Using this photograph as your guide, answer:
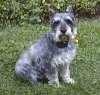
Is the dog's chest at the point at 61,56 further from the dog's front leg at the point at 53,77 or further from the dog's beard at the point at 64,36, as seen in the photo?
the dog's beard at the point at 64,36

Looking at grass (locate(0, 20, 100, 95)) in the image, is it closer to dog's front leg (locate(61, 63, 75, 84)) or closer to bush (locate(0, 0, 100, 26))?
dog's front leg (locate(61, 63, 75, 84))

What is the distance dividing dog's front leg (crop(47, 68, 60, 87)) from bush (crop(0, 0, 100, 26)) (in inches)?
126

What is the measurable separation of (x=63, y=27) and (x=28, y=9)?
3.91m

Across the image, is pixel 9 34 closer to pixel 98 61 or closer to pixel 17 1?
pixel 17 1

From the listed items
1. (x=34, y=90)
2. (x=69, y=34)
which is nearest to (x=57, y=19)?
(x=69, y=34)

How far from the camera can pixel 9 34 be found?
32.3ft

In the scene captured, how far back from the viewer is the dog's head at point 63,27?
682 centimetres

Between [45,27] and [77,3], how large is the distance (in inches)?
47.9

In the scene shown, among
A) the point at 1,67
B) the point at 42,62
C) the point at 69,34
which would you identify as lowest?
the point at 1,67

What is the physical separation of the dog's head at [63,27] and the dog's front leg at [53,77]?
0.66m

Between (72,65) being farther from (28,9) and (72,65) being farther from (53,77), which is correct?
(28,9)

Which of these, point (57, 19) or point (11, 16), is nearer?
point (57, 19)

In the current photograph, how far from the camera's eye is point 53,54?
7250mm

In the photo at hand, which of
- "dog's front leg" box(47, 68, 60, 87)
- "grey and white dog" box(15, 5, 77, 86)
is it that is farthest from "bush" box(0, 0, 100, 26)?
"dog's front leg" box(47, 68, 60, 87)
